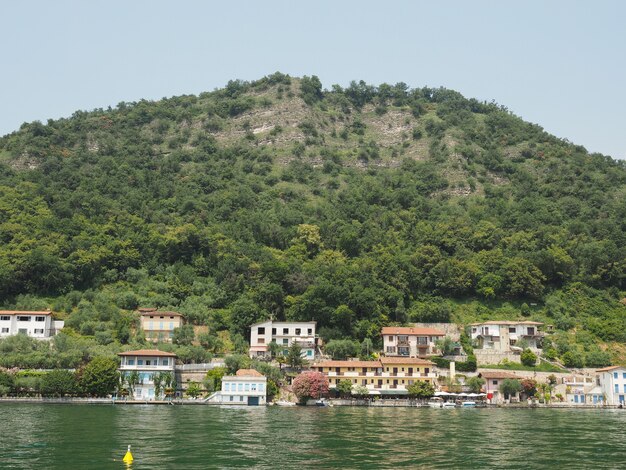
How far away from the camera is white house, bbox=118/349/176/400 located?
83.1 metres

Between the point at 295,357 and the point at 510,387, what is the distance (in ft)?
79.2

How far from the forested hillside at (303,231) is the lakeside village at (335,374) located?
286 cm

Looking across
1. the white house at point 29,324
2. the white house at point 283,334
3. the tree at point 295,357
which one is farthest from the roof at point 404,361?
the white house at point 29,324

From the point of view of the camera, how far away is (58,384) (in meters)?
77.7

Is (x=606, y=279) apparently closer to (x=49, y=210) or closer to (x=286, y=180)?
(x=286, y=180)

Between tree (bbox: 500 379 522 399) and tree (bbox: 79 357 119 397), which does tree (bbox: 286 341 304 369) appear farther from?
tree (bbox: 500 379 522 399)

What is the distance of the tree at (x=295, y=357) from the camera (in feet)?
285

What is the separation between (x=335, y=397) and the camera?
3295 inches

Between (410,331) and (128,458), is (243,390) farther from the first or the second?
(128,458)

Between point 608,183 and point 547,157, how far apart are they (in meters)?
16.7

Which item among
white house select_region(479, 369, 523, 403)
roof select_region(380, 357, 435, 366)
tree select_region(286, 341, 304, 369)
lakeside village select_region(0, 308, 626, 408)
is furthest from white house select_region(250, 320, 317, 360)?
white house select_region(479, 369, 523, 403)

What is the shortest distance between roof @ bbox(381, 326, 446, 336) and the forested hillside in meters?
2.25

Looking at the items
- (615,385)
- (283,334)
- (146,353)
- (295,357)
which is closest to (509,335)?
(615,385)

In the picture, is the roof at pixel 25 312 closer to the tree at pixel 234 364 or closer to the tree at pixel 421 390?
the tree at pixel 234 364
